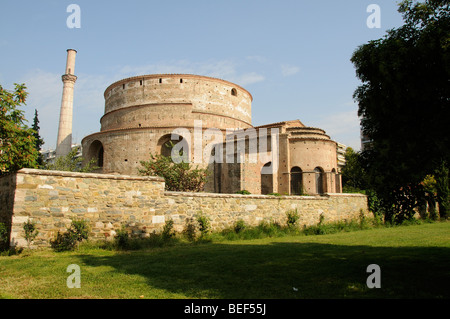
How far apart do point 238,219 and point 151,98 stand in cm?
1793

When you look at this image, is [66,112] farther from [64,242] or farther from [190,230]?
[64,242]

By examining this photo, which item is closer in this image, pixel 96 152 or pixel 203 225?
pixel 203 225

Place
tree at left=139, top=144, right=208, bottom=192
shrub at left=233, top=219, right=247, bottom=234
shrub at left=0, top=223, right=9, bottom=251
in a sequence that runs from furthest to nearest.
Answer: tree at left=139, top=144, right=208, bottom=192
shrub at left=233, top=219, right=247, bottom=234
shrub at left=0, top=223, right=9, bottom=251

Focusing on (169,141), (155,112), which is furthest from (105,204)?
(155,112)

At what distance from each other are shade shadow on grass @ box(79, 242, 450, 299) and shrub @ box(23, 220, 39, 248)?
1.72 m

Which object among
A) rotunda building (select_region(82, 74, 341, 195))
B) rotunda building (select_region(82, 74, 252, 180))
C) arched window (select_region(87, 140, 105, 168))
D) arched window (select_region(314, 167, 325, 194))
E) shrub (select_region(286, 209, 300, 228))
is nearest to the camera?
shrub (select_region(286, 209, 300, 228))

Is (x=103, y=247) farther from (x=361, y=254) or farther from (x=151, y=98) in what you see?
(x=151, y=98)

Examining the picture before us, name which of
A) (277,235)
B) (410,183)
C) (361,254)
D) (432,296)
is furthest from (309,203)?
(432,296)

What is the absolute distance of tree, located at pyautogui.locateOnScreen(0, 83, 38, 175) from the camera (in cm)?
1059

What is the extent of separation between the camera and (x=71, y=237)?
30.6 ft

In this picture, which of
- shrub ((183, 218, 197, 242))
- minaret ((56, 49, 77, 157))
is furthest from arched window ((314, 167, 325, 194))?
minaret ((56, 49, 77, 157))

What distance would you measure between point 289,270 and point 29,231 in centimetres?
696

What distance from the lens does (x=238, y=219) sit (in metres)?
12.7
